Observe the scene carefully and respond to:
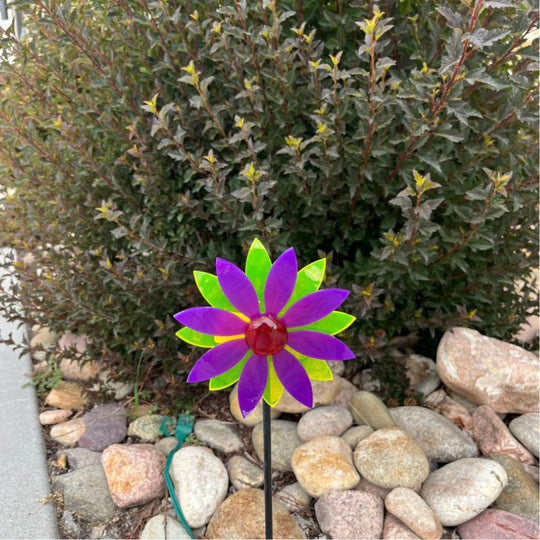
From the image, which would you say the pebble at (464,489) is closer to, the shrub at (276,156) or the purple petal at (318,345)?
the shrub at (276,156)

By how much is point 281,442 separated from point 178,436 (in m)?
0.40

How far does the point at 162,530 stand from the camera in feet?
7.00

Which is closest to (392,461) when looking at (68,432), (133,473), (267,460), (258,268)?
(267,460)

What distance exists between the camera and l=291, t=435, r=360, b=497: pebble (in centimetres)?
218

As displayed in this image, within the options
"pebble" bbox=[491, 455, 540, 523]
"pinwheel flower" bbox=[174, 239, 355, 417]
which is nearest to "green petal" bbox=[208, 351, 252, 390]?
"pinwheel flower" bbox=[174, 239, 355, 417]

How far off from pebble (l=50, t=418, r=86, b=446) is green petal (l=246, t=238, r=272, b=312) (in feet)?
5.06

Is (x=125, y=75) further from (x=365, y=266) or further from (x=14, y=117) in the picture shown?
(x=365, y=266)

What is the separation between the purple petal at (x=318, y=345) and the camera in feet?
4.39

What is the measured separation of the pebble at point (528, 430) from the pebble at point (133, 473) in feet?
4.52

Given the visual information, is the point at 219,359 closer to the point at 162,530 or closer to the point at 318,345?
the point at 318,345

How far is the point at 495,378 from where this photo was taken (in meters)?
2.53

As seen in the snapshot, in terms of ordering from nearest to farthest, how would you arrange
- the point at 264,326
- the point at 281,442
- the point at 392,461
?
1. the point at 264,326
2. the point at 392,461
3. the point at 281,442

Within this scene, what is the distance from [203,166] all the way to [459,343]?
4.15ft

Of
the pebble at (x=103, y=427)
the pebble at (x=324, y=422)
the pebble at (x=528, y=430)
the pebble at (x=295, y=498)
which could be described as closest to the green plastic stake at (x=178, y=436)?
the pebble at (x=103, y=427)
